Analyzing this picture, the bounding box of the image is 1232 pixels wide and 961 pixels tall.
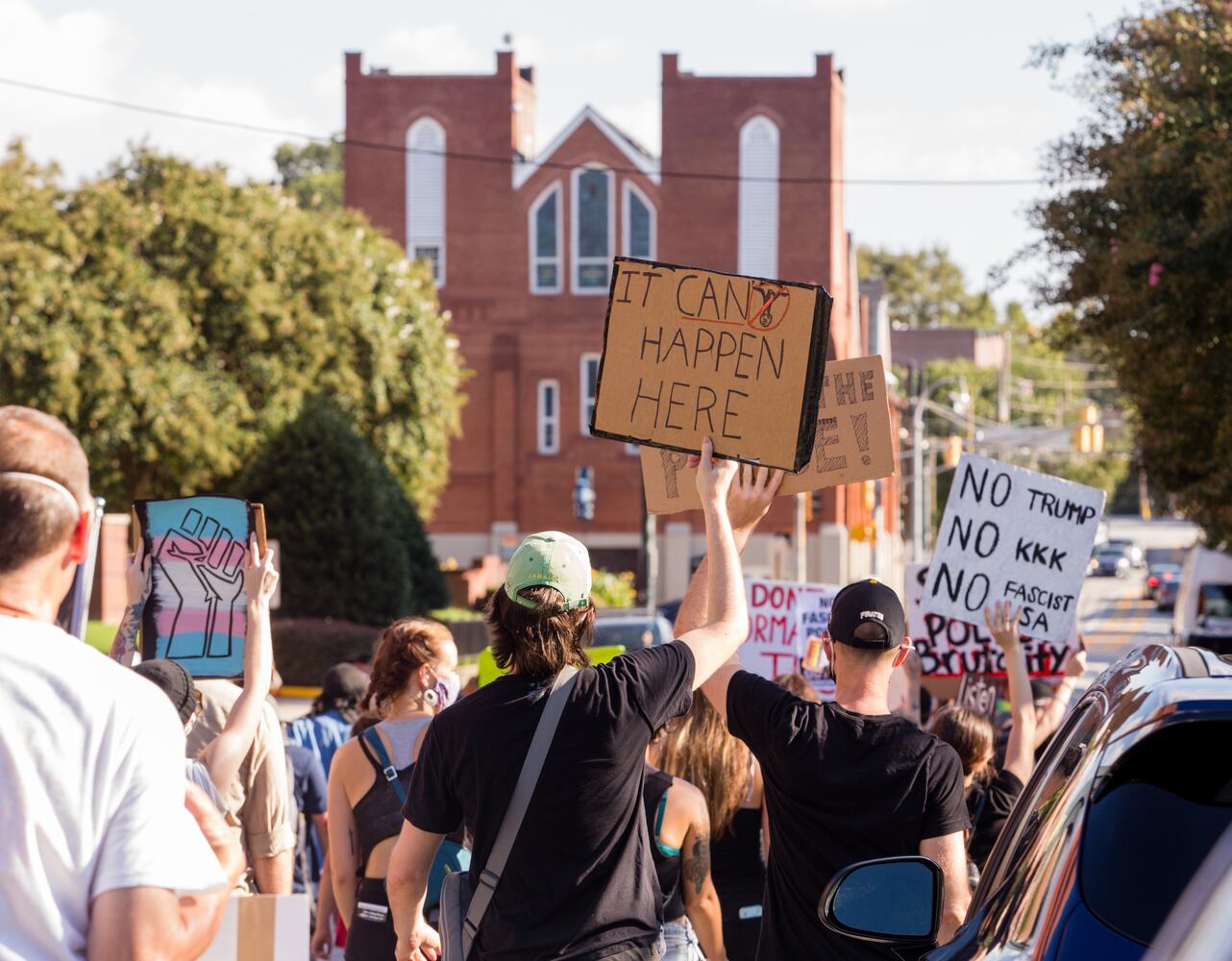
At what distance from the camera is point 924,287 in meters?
111

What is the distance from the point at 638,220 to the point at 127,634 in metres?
44.3

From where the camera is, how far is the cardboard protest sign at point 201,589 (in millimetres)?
5551

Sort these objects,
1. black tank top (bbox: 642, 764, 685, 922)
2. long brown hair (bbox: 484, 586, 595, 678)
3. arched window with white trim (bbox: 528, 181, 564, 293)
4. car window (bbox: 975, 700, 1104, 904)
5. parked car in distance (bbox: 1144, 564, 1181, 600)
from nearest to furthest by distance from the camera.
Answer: car window (bbox: 975, 700, 1104, 904)
long brown hair (bbox: 484, 586, 595, 678)
black tank top (bbox: 642, 764, 685, 922)
arched window with white trim (bbox: 528, 181, 564, 293)
parked car in distance (bbox: 1144, 564, 1181, 600)

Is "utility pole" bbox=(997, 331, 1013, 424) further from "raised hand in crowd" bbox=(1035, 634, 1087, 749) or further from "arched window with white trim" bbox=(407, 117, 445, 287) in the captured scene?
"raised hand in crowd" bbox=(1035, 634, 1087, 749)

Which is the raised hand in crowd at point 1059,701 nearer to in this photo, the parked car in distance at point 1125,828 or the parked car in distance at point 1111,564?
the parked car in distance at point 1125,828

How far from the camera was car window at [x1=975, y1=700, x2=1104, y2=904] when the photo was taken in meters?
2.94

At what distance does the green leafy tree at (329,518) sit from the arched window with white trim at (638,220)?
18.5m

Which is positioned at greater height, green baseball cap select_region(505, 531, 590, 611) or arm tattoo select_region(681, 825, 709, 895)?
green baseball cap select_region(505, 531, 590, 611)

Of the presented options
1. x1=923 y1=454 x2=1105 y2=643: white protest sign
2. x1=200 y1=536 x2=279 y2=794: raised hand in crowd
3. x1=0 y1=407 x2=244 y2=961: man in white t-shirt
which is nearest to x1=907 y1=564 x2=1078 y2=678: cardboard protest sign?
x1=923 y1=454 x2=1105 y2=643: white protest sign

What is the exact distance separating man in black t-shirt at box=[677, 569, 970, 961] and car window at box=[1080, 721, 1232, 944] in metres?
1.26

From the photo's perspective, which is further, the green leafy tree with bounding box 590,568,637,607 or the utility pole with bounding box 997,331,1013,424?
the utility pole with bounding box 997,331,1013,424

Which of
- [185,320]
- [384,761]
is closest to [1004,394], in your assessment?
[185,320]

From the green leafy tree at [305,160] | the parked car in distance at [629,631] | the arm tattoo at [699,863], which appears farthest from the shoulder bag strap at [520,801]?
the green leafy tree at [305,160]

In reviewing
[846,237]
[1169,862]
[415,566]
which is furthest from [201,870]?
[846,237]
